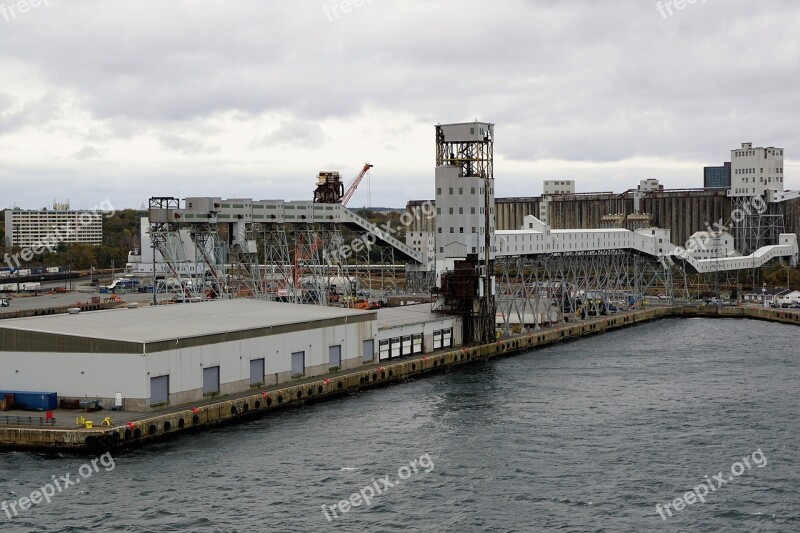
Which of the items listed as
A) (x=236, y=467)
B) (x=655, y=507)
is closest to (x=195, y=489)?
(x=236, y=467)

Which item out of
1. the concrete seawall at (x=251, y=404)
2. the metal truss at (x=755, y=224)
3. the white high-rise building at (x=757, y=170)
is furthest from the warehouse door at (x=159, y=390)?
the white high-rise building at (x=757, y=170)

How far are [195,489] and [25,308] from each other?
259 feet

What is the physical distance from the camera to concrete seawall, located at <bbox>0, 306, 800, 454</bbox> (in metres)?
38.2

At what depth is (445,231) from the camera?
67.3 metres

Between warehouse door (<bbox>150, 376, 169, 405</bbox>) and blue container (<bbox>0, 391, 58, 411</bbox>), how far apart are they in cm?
419

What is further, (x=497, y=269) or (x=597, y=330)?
(x=497, y=269)

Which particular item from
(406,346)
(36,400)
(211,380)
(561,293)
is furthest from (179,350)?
(561,293)

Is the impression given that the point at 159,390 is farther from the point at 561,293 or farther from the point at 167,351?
the point at 561,293

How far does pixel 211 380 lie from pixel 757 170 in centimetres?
10463

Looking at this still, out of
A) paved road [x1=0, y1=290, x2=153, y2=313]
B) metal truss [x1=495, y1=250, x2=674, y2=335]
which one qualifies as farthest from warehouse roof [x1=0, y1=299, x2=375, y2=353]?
paved road [x1=0, y1=290, x2=153, y2=313]

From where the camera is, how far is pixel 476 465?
3794cm

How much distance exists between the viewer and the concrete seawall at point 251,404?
3822 cm

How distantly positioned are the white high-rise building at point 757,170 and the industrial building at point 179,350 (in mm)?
88438

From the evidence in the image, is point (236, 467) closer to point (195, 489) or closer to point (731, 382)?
point (195, 489)
